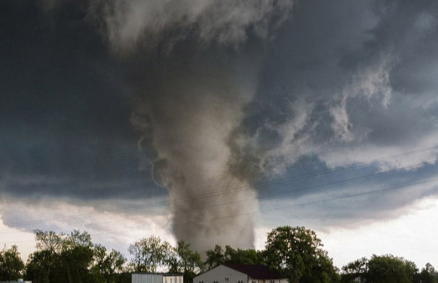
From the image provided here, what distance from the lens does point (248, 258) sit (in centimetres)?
13862

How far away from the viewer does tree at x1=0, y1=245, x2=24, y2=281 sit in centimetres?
13250

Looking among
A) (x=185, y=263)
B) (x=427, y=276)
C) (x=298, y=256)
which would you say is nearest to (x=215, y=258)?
(x=185, y=263)

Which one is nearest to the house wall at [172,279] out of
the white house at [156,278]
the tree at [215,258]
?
the white house at [156,278]

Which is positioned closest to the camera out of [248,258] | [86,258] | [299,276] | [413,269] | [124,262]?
[299,276]

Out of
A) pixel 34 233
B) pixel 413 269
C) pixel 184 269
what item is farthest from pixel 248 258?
pixel 34 233

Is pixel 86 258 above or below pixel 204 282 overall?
above

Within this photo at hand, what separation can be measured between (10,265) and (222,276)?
7516 cm

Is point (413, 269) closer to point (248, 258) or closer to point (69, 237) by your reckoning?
point (248, 258)

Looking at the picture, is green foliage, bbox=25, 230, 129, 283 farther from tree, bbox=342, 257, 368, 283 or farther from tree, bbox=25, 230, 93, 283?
tree, bbox=342, 257, 368, 283

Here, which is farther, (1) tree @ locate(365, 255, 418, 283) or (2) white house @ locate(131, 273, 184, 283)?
(1) tree @ locate(365, 255, 418, 283)

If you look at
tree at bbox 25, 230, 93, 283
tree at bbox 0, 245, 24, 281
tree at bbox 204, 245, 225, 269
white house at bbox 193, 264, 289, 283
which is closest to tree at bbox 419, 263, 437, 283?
white house at bbox 193, 264, 289, 283

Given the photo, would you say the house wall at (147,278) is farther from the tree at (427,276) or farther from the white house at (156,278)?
the tree at (427,276)

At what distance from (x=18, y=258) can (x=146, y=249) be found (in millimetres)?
46168

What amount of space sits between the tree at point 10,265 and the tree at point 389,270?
11196 centimetres
